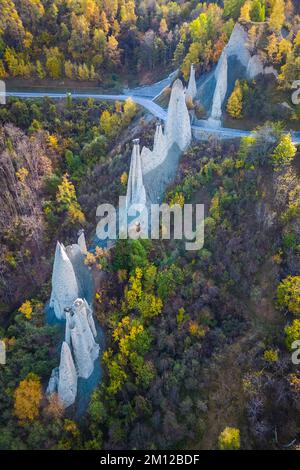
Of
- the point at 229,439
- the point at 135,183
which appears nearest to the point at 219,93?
the point at 135,183

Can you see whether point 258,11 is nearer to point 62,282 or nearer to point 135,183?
point 135,183

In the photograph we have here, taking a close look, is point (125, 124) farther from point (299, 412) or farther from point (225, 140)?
point (299, 412)

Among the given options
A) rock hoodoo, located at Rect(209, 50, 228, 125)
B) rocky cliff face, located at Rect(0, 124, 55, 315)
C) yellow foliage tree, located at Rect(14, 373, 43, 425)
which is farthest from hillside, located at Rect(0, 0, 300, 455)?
rock hoodoo, located at Rect(209, 50, 228, 125)

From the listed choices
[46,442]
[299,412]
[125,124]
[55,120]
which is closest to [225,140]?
[125,124]

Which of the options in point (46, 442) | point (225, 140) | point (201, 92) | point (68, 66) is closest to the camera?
point (46, 442)

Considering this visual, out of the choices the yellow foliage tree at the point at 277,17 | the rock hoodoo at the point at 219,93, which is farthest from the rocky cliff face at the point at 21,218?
the yellow foliage tree at the point at 277,17

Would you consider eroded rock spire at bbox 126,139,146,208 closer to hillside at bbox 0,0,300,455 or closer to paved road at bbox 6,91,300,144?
hillside at bbox 0,0,300,455
